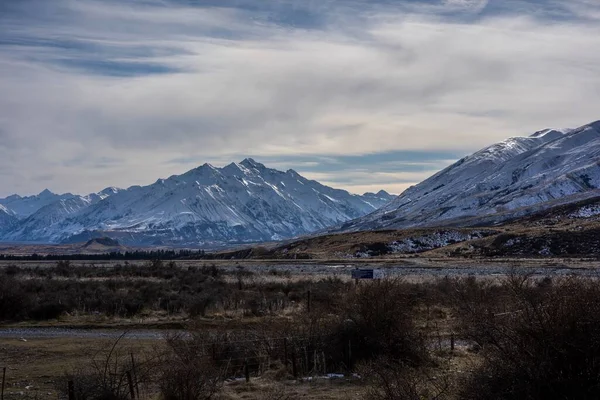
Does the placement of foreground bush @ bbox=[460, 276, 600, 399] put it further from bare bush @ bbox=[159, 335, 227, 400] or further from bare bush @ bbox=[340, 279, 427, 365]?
bare bush @ bbox=[340, 279, 427, 365]

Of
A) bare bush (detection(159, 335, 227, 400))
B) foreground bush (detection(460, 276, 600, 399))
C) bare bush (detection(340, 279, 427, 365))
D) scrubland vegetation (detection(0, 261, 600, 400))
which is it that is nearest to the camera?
foreground bush (detection(460, 276, 600, 399))

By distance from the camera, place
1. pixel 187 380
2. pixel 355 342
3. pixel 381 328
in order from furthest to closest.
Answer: pixel 355 342 → pixel 381 328 → pixel 187 380

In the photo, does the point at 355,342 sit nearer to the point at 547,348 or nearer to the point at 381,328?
the point at 381,328

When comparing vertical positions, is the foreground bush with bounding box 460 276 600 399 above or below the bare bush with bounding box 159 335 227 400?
above

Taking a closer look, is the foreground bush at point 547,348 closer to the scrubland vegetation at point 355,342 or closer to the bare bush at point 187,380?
the scrubland vegetation at point 355,342

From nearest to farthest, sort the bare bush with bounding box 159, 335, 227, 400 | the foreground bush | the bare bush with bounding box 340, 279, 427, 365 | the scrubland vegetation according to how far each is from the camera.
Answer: the foreground bush < the scrubland vegetation < the bare bush with bounding box 159, 335, 227, 400 < the bare bush with bounding box 340, 279, 427, 365

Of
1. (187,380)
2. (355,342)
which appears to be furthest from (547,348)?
(355,342)

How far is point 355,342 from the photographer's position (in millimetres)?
21000

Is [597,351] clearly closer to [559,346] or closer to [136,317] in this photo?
[559,346]

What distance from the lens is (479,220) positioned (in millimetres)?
189875

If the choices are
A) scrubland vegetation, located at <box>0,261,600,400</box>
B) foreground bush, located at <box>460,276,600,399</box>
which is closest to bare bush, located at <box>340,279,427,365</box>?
scrubland vegetation, located at <box>0,261,600,400</box>

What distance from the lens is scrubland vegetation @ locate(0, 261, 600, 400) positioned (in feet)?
37.1

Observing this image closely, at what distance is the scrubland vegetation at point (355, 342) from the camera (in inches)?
445

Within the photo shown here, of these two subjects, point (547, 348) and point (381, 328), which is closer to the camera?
point (547, 348)
